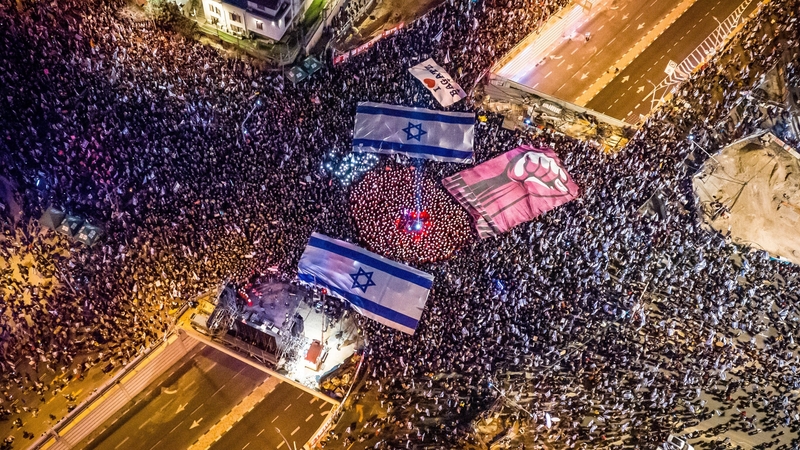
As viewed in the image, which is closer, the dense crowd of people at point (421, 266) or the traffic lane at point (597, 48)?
the dense crowd of people at point (421, 266)

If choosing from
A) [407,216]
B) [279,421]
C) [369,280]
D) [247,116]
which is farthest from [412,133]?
[279,421]

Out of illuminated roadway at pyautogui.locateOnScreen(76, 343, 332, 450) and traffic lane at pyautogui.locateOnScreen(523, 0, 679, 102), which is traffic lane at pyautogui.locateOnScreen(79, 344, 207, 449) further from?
traffic lane at pyautogui.locateOnScreen(523, 0, 679, 102)

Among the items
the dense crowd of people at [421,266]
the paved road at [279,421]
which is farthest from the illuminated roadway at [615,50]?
the paved road at [279,421]

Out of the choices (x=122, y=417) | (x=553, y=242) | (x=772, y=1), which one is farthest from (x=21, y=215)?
(x=772, y=1)

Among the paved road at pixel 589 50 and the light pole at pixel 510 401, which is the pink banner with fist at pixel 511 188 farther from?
the light pole at pixel 510 401

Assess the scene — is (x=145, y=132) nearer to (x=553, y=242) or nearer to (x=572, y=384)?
(x=553, y=242)

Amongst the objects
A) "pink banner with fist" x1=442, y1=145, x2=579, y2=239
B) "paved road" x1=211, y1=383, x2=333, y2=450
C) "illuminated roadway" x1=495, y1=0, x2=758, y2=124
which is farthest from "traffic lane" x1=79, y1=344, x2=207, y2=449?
A: "illuminated roadway" x1=495, y1=0, x2=758, y2=124

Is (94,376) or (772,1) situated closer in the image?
(94,376)
